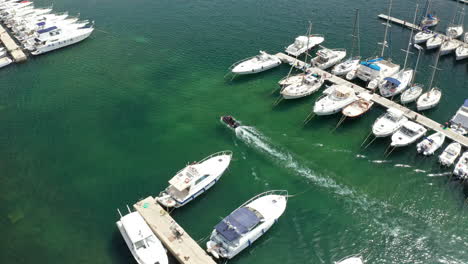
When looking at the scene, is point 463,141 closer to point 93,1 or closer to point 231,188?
point 231,188

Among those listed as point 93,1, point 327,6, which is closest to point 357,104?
point 327,6

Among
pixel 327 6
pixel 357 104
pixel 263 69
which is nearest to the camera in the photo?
pixel 357 104

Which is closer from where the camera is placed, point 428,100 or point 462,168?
point 462,168

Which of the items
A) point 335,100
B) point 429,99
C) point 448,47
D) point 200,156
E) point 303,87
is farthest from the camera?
point 448,47

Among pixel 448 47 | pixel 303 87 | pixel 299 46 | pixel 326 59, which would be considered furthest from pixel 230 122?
pixel 448 47

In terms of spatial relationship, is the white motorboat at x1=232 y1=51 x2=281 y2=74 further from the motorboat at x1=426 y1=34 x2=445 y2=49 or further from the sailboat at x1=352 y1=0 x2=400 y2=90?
the motorboat at x1=426 y1=34 x2=445 y2=49

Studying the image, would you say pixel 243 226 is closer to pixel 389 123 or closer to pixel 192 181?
pixel 192 181

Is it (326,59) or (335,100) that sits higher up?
(326,59)

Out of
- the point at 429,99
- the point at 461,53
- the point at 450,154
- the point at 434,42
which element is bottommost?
the point at 450,154
